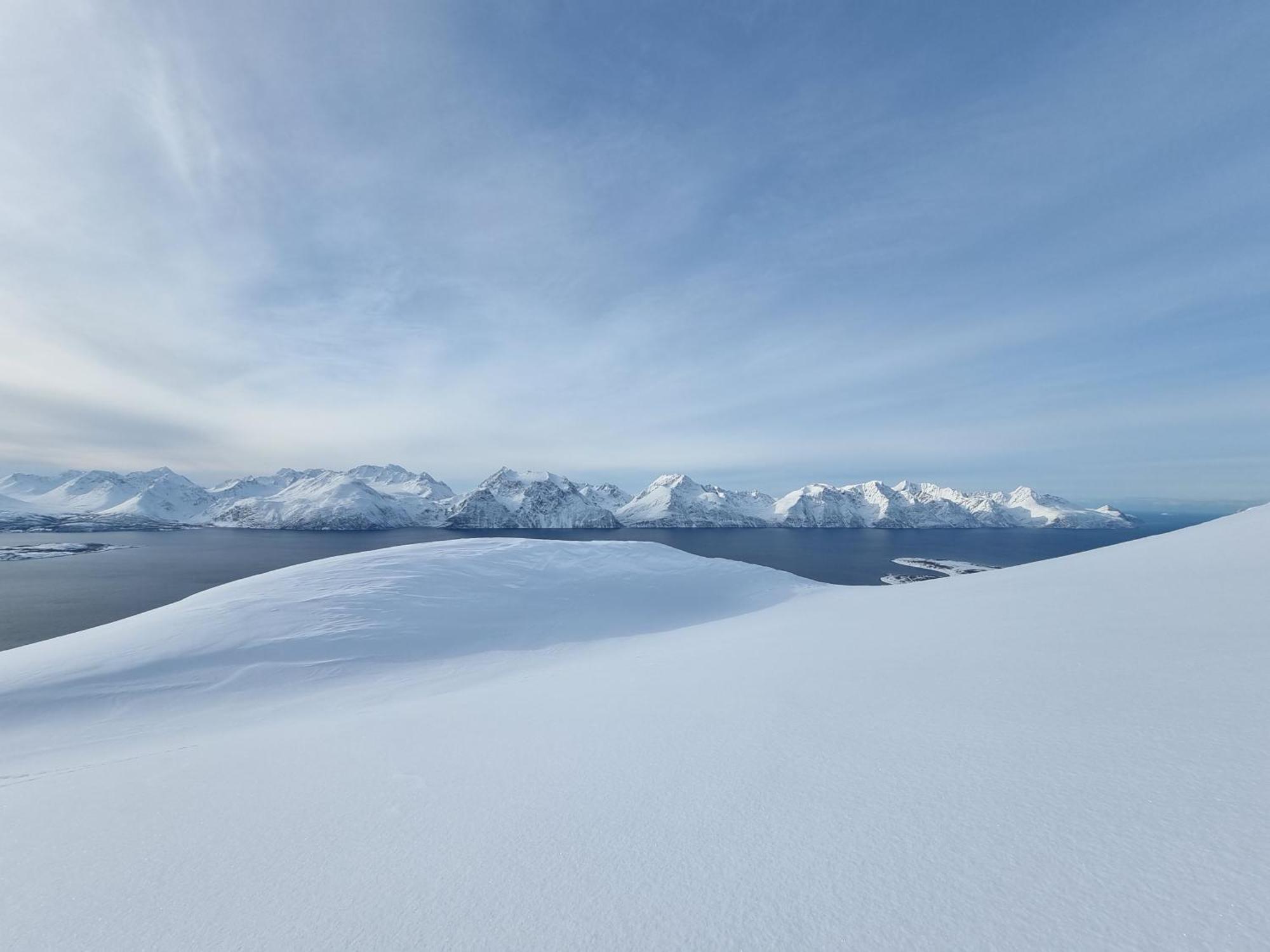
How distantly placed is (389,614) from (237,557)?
358 feet

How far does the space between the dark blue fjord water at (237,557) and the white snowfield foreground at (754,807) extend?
5624 centimetres

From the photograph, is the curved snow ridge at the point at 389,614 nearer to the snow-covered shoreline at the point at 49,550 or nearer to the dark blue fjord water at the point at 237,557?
the dark blue fjord water at the point at 237,557

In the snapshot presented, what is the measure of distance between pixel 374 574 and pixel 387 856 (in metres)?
20.1

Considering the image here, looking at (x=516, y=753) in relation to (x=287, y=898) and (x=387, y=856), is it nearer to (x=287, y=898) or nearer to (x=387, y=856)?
(x=387, y=856)

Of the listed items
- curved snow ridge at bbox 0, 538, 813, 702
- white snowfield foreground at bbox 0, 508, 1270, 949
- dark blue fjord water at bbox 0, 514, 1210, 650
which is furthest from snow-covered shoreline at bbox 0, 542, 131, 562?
white snowfield foreground at bbox 0, 508, 1270, 949

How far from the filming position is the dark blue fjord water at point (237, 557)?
5166 cm

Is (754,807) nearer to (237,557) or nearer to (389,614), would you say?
(389,614)

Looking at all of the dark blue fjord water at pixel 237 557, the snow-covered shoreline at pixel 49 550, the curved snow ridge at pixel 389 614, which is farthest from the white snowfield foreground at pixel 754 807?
the snow-covered shoreline at pixel 49 550

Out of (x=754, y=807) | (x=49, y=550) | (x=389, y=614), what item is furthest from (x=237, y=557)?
(x=754, y=807)

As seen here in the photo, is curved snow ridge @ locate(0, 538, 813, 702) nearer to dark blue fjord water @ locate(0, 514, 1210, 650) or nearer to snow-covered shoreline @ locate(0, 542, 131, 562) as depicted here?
dark blue fjord water @ locate(0, 514, 1210, 650)

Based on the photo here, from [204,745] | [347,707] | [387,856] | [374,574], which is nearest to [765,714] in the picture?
[387,856]

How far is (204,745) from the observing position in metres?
7.37

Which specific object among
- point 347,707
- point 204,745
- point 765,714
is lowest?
point 347,707

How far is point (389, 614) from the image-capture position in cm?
1805
